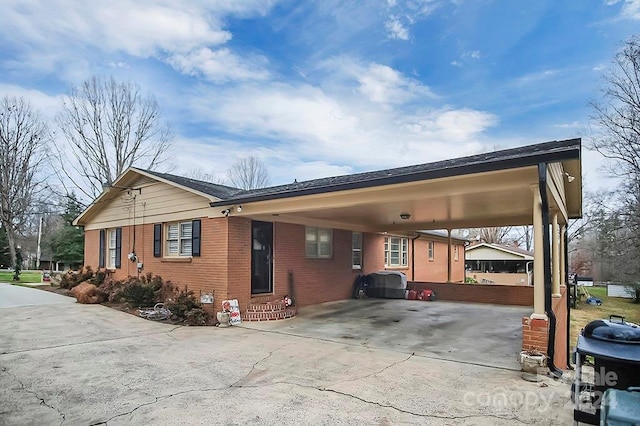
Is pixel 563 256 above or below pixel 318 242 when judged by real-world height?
below

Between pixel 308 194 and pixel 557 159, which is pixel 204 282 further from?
pixel 557 159

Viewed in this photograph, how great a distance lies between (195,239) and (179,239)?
3.58 feet

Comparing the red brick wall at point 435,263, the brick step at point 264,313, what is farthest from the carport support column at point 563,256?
the red brick wall at point 435,263

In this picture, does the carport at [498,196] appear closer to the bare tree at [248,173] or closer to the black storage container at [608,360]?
the black storage container at [608,360]

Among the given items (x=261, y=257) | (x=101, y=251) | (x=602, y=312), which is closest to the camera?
(x=261, y=257)

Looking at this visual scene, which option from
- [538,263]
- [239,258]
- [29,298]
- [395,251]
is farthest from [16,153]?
[538,263]

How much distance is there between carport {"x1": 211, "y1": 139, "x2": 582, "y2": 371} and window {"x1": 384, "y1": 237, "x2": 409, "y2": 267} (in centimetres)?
647

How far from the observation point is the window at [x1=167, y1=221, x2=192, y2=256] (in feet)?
37.7

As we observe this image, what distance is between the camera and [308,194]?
827cm

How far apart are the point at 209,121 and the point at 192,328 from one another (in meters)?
15.8

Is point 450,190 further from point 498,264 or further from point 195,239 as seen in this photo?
point 498,264

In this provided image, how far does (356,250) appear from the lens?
16.0 metres

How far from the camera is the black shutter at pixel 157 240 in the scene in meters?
12.2

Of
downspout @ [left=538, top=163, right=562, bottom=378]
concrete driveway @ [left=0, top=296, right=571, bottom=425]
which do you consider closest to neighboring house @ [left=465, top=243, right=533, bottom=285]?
downspout @ [left=538, top=163, right=562, bottom=378]
